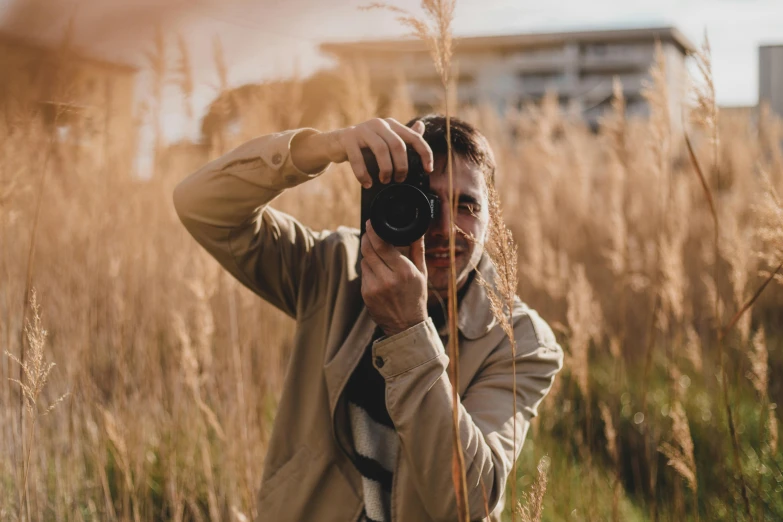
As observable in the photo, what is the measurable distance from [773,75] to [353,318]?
34.5 feet

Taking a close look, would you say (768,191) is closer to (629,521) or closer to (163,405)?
(629,521)

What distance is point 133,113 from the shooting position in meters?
2.72

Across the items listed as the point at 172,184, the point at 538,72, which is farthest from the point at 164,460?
the point at 538,72

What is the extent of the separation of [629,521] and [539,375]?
34.0 inches

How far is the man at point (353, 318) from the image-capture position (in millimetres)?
1101

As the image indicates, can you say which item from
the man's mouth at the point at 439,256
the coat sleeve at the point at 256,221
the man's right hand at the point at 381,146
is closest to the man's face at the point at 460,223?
the man's mouth at the point at 439,256

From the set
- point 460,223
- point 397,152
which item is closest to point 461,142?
point 460,223

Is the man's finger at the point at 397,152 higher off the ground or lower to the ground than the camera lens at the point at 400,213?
higher

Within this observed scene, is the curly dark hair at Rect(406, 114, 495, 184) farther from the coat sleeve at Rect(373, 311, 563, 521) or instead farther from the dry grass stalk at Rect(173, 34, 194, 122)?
the dry grass stalk at Rect(173, 34, 194, 122)

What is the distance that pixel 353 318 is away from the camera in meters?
1.38

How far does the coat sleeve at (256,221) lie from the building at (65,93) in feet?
0.89

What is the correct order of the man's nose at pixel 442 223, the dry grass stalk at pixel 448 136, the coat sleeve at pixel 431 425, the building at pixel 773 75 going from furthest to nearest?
1. the building at pixel 773 75
2. the man's nose at pixel 442 223
3. the coat sleeve at pixel 431 425
4. the dry grass stalk at pixel 448 136

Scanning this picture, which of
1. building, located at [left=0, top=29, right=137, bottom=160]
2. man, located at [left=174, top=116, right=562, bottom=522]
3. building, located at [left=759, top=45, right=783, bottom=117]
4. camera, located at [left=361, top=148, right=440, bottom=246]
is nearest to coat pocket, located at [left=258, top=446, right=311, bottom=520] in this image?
man, located at [left=174, top=116, right=562, bottom=522]

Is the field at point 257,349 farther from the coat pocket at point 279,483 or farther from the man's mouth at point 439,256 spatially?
the man's mouth at point 439,256
